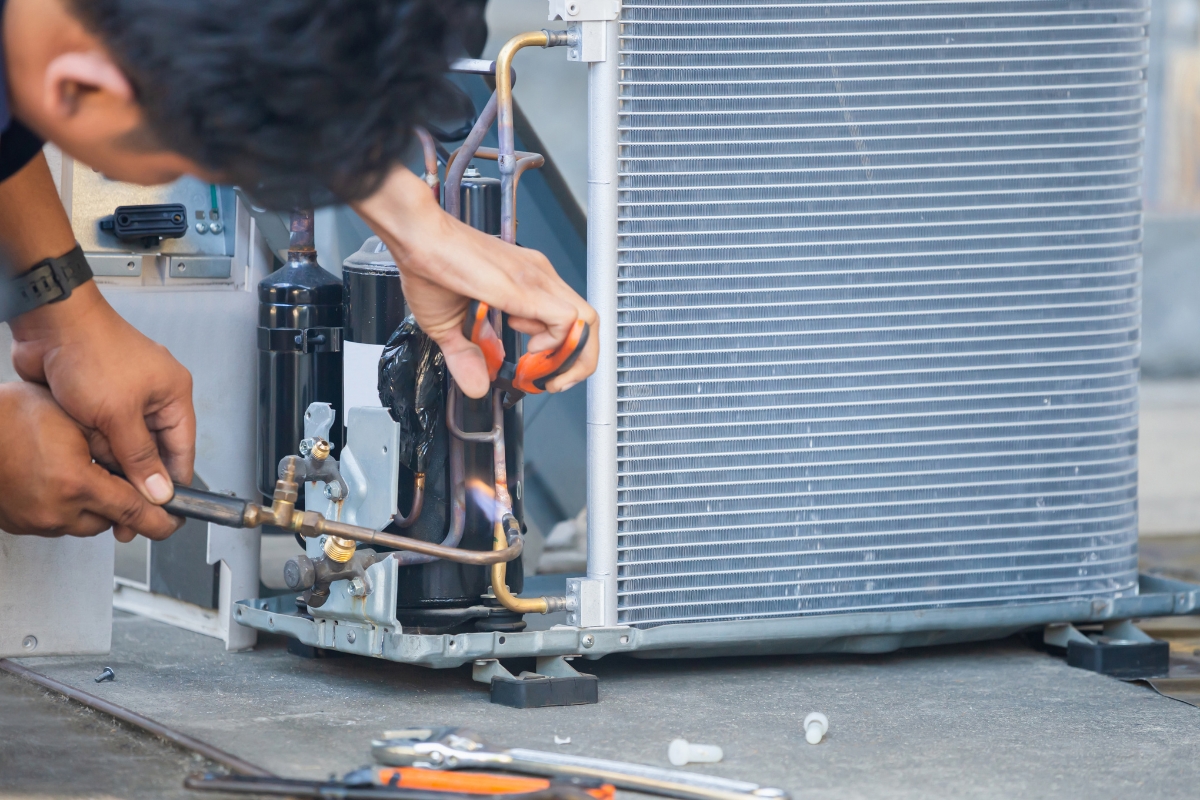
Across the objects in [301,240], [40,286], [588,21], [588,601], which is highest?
[588,21]

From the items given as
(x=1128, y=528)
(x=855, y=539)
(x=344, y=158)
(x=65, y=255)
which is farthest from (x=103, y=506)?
(x=1128, y=528)

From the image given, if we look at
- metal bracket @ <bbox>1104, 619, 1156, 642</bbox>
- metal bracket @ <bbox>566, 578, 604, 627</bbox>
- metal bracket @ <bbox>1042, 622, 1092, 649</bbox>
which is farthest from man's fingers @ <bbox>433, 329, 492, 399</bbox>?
metal bracket @ <bbox>1104, 619, 1156, 642</bbox>

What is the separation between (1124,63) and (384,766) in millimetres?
1622

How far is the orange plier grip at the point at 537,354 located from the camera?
173cm

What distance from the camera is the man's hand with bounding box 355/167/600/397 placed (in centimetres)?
164

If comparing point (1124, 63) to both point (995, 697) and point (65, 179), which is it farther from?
point (65, 179)

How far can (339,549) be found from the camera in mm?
2002

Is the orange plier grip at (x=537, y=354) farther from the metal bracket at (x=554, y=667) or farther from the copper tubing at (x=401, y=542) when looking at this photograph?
the metal bracket at (x=554, y=667)

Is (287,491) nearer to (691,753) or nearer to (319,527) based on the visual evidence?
(319,527)

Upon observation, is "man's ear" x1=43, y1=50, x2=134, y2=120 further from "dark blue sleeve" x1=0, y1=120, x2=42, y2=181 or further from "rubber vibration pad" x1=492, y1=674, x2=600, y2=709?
"rubber vibration pad" x1=492, y1=674, x2=600, y2=709

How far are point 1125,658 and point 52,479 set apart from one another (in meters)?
1.69

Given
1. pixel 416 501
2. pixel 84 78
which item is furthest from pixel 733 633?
pixel 84 78

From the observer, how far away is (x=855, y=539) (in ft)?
7.45

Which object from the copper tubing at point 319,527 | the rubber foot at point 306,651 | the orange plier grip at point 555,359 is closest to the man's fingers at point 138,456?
the copper tubing at point 319,527
